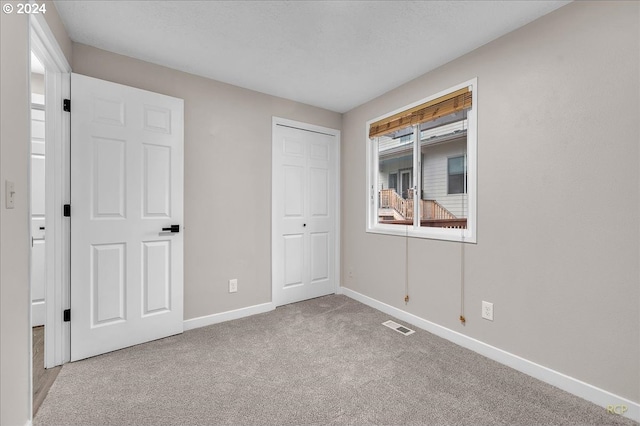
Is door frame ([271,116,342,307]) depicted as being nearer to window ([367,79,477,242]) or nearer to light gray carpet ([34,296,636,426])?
window ([367,79,477,242])

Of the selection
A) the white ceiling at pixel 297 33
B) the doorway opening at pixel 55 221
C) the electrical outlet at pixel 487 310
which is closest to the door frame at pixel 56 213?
the doorway opening at pixel 55 221

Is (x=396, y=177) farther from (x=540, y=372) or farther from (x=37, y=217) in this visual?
(x=37, y=217)

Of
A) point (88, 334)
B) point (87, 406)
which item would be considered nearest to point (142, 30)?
point (88, 334)

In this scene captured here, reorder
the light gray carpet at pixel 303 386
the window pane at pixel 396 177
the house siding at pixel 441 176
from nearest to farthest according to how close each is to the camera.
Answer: the light gray carpet at pixel 303 386
the house siding at pixel 441 176
the window pane at pixel 396 177

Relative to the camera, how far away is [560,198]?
5.86 ft

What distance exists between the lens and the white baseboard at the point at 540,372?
1548mm

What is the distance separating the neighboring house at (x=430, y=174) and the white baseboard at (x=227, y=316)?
170cm

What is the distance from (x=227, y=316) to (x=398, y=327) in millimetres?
1718

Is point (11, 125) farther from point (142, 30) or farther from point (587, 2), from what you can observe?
point (587, 2)

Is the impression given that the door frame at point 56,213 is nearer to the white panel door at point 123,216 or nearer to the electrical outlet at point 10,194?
the white panel door at point 123,216

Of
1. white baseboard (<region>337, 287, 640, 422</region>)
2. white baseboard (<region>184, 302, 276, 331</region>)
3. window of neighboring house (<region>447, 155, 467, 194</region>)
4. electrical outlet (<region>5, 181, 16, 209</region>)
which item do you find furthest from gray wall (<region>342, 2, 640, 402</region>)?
electrical outlet (<region>5, 181, 16, 209</region>)

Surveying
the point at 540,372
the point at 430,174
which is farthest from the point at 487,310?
the point at 430,174

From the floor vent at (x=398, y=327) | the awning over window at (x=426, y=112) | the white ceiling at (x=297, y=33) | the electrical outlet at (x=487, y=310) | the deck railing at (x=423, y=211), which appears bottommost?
the floor vent at (x=398, y=327)

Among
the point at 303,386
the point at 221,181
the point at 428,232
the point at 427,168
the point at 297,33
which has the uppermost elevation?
the point at 297,33
